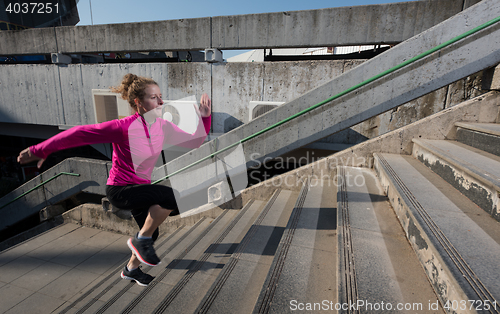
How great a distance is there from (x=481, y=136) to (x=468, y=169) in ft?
3.93

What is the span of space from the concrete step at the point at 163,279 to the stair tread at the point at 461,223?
2.53 metres

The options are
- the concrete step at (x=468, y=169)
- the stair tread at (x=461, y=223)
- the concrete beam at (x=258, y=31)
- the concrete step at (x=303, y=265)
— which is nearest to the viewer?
the stair tread at (x=461, y=223)

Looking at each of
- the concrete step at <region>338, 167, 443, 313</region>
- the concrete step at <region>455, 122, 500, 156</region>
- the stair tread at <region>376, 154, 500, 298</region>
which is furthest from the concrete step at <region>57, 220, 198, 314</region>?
the concrete step at <region>455, 122, 500, 156</region>

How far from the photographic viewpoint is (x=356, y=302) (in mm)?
1412

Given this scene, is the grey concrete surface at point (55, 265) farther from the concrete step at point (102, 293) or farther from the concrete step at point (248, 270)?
the concrete step at point (248, 270)

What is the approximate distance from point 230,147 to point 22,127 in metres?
11.6

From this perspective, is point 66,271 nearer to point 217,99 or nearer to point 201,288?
point 201,288

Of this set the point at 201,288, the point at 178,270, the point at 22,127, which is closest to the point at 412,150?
the point at 201,288

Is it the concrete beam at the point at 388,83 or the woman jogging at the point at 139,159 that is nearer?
the woman jogging at the point at 139,159

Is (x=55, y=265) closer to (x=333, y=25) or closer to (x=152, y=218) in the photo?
(x=152, y=218)

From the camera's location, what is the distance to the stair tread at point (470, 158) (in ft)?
6.20

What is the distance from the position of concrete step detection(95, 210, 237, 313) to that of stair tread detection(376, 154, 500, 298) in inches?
99.7

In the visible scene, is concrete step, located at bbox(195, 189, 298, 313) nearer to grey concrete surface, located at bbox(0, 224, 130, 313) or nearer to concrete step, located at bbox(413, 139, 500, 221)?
concrete step, located at bbox(413, 139, 500, 221)

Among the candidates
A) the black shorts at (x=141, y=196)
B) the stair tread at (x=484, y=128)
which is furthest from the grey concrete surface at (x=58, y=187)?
the stair tread at (x=484, y=128)
